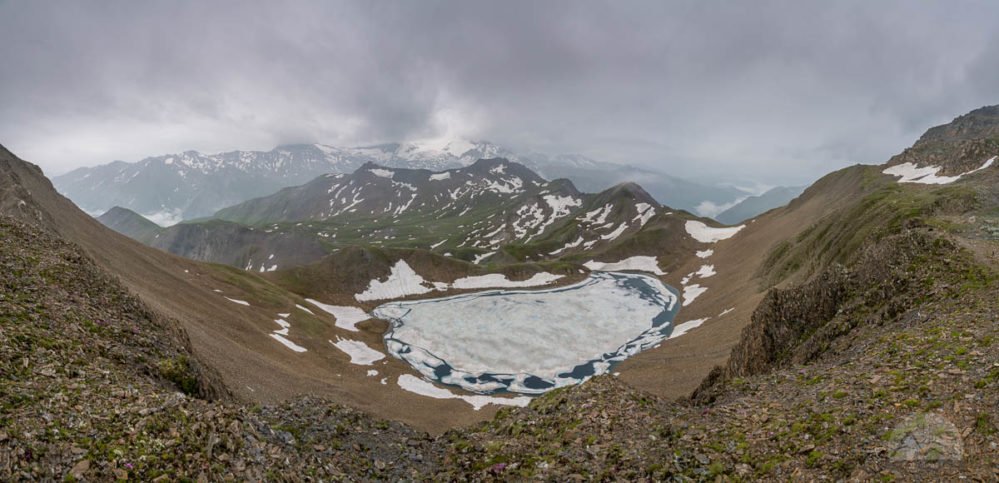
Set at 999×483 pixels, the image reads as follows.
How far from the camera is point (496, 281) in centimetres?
14638

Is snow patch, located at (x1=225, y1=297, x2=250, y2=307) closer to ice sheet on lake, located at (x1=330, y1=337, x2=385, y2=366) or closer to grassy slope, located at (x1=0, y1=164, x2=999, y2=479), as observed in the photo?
ice sheet on lake, located at (x1=330, y1=337, x2=385, y2=366)

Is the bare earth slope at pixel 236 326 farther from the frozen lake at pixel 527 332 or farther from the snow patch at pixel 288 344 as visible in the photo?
the frozen lake at pixel 527 332

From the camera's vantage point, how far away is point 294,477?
1367 cm

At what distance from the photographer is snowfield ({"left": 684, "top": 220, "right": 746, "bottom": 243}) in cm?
17475

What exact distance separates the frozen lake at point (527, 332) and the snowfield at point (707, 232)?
162 feet

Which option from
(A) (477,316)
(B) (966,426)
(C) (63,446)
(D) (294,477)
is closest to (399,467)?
(D) (294,477)

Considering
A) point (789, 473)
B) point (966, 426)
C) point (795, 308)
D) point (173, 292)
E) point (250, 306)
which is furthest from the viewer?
point (250, 306)

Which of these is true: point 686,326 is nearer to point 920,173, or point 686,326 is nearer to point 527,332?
point 527,332

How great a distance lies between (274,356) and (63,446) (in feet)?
182

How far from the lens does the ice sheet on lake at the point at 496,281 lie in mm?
143875

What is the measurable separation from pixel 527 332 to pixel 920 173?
102 meters

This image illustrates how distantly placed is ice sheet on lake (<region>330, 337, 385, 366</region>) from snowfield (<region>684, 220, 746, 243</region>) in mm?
148066

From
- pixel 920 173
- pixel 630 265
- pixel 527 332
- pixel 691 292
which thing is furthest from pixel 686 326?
pixel 630 265

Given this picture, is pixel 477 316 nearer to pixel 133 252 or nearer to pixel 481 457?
pixel 133 252
